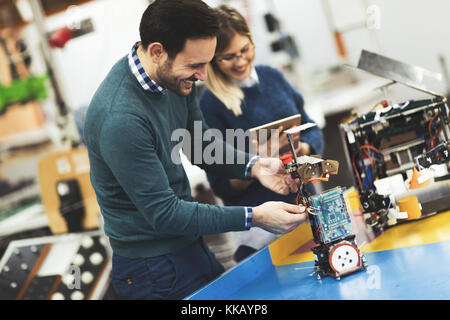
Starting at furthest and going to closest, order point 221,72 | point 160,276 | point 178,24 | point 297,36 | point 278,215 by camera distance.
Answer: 1. point 297,36
2. point 221,72
3. point 160,276
4. point 278,215
5. point 178,24

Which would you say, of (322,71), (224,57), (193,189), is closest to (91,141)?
(193,189)

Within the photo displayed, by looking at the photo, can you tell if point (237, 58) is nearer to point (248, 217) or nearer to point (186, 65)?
point (186, 65)

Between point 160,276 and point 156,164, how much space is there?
372mm

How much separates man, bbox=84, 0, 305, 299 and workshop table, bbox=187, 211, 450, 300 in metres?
0.13

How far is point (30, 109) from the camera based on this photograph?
8.01 ft

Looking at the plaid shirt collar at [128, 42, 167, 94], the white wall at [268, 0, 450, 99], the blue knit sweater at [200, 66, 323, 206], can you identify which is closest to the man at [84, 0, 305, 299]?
the plaid shirt collar at [128, 42, 167, 94]

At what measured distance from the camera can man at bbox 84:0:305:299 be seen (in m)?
1.12

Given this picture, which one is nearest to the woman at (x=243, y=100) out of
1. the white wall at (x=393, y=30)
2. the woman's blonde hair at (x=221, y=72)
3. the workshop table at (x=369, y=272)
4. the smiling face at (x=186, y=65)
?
the woman's blonde hair at (x=221, y=72)

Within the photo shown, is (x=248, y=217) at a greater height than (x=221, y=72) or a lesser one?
lesser

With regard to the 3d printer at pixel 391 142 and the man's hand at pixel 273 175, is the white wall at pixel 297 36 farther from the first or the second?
the man's hand at pixel 273 175

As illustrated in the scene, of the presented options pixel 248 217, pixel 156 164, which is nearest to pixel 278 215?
pixel 248 217

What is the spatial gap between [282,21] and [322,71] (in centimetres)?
59

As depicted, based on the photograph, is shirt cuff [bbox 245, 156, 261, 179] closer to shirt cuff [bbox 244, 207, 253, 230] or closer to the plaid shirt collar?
shirt cuff [bbox 244, 207, 253, 230]

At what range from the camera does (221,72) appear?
5.14 feet
